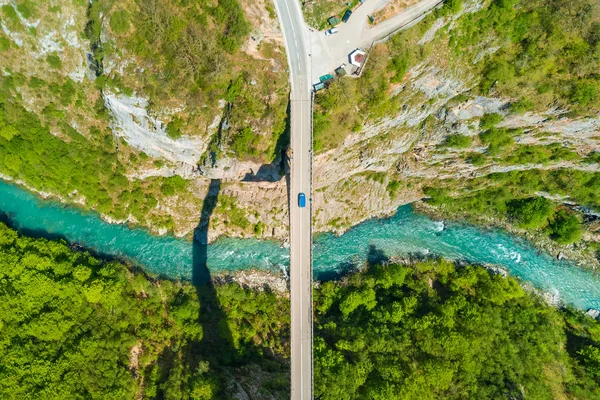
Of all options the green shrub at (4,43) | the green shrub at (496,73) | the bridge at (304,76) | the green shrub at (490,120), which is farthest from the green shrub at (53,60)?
the green shrub at (490,120)

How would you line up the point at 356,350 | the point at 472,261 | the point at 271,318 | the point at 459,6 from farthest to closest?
the point at 472,261 → the point at 271,318 → the point at 356,350 → the point at 459,6

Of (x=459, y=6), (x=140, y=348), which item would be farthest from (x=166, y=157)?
(x=459, y=6)

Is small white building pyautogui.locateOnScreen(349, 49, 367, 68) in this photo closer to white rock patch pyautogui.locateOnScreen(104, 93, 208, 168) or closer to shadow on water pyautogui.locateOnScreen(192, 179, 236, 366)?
white rock patch pyautogui.locateOnScreen(104, 93, 208, 168)

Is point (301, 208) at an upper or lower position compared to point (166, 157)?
lower

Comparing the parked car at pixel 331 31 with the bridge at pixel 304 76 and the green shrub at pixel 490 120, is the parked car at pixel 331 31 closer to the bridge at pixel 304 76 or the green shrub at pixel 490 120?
the bridge at pixel 304 76

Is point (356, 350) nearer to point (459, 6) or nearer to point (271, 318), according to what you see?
point (271, 318)

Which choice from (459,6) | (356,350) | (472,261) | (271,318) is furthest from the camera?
(472,261)

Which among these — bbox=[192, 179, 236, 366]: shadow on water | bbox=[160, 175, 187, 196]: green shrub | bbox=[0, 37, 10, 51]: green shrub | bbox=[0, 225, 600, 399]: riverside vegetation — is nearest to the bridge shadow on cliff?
bbox=[192, 179, 236, 366]: shadow on water

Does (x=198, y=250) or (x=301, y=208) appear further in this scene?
(x=198, y=250)
